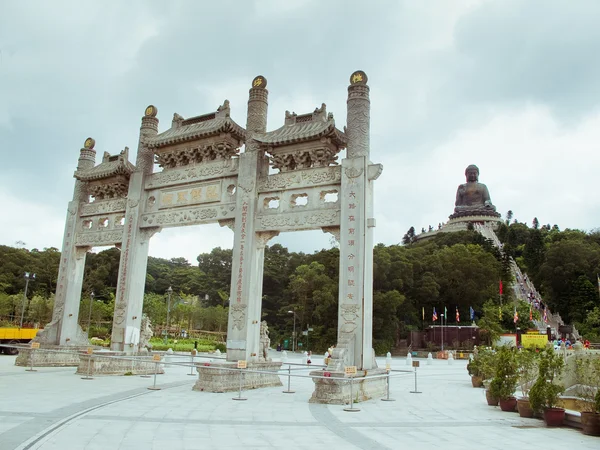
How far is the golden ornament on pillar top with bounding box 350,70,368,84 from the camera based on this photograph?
12.9m

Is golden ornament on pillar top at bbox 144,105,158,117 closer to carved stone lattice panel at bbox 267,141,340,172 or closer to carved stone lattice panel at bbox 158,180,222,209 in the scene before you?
carved stone lattice panel at bbox 158,180,222,209

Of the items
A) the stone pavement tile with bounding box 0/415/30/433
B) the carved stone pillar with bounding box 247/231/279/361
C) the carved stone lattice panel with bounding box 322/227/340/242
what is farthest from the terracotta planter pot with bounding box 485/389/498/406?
the stone pavement tile with bounding box 0/415/30/433

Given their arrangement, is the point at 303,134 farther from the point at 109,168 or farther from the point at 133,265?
the point at 109,168

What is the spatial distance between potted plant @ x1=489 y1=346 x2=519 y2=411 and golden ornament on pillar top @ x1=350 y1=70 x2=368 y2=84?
7.67m

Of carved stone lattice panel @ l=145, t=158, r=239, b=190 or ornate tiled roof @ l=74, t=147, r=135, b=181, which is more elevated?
ornate tiled roof @ l=74, t=147, r=135, b=181

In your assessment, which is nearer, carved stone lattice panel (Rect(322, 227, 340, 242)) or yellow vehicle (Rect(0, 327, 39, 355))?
carved stone lattice panel (Rect(322, 227, 340, 242))

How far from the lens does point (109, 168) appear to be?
56.1 feet

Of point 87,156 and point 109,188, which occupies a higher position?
point 87,156

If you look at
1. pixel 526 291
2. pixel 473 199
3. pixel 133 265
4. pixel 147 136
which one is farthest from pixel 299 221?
pixel 473 199

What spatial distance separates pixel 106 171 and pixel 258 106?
6.51m

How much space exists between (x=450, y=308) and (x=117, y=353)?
133 feet

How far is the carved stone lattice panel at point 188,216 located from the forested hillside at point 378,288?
2596 centimetres

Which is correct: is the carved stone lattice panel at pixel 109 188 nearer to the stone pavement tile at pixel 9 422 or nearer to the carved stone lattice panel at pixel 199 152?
the carved stone lattice panel at pixel 199 152

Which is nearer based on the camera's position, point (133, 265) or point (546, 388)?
point (546, 388)
